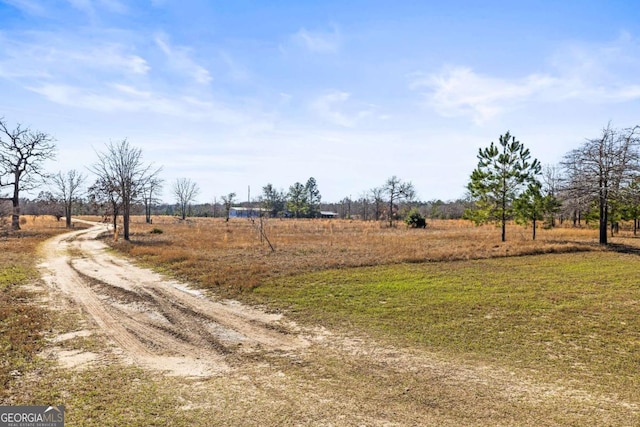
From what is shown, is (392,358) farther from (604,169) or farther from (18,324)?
(604,169)

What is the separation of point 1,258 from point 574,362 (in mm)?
23140

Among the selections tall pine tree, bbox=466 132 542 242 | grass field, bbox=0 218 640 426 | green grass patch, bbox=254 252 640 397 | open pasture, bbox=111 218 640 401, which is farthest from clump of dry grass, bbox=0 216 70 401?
tall pine tree, bbox=466 132 542 242

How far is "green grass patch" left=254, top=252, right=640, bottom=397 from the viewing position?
7.18 metres

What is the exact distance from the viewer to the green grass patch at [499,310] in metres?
7.18

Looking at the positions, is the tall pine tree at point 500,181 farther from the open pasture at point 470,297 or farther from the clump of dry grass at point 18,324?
the clump of dry grass at point 18,324

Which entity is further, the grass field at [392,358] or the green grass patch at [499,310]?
the green grass patch at [499,310]

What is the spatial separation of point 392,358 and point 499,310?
454 cm

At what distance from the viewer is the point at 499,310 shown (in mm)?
10180

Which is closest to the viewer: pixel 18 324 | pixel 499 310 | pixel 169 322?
pixel 18 324

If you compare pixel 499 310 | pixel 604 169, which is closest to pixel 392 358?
pixel 499 310

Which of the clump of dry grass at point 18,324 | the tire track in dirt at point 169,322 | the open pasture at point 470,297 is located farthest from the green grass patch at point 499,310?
the clump of dry grass at point 18,324

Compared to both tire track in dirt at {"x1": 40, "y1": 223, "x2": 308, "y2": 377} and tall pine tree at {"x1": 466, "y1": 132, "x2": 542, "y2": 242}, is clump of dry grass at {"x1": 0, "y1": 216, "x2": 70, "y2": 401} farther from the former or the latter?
tall pine tree at {"x1": 466, "y1": 132, "x2": 542, "y2": 242}

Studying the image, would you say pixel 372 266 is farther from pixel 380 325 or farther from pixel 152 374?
pixel 152 374

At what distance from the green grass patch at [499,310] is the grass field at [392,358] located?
0.04m
